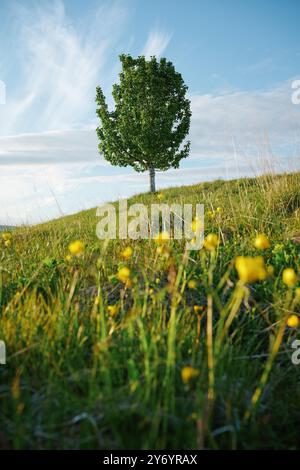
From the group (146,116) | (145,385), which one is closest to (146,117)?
A: (146,116)

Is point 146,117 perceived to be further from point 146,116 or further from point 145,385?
point 145,385

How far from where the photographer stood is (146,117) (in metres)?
21.0

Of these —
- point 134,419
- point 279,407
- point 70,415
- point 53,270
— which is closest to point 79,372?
point 70,415

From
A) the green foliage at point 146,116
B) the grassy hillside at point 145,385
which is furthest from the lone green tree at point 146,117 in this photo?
the grassy hillside at point 145,385

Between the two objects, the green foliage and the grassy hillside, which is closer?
Result: the grassy hillside

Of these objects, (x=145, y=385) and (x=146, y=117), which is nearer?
(x=145, y=385)

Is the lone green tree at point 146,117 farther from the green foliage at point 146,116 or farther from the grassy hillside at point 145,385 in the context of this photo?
the grassy hillside at point 145,385

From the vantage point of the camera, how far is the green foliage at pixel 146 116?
21344mm

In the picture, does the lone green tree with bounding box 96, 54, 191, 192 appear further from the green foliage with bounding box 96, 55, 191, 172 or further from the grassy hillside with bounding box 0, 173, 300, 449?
the grassy hillside with bounding box 0, 173, 300, 449

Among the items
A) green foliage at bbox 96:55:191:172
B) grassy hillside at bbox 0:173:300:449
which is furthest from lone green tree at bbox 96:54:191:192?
grassy hillside at bbox 0:173:300:449

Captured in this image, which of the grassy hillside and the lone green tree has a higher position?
the lone green tree

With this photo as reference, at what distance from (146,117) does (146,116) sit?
3.7 inches

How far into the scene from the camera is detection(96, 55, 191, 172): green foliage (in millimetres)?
21344

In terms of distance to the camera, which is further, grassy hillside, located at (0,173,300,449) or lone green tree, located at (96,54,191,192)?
lone green tree, located at (96,54,191,192)
